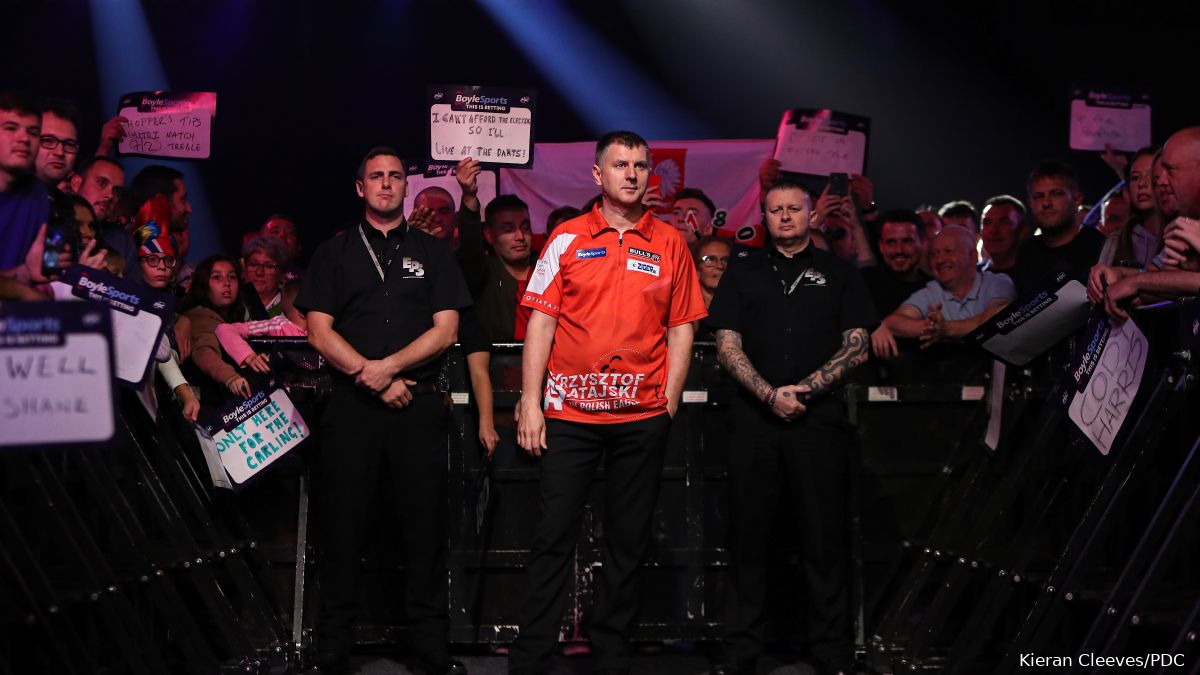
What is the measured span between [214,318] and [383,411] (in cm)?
125

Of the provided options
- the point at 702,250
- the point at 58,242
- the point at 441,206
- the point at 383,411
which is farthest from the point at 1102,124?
the point at 58,242

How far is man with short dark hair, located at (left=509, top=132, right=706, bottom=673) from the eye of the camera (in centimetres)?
436

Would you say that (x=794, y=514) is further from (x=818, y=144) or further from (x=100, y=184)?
(x=100, y=184)

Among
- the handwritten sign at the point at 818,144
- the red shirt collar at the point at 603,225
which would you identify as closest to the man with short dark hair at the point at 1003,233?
the handwritten sign at the point at 818,144

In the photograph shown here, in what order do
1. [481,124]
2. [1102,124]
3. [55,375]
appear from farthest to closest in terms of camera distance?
[1102,124], [481,124], [55,375]

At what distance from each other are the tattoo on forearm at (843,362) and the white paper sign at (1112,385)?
103 centimetres

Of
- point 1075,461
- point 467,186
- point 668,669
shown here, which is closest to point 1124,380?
point 1075,461

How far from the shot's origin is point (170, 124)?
23.1 ft

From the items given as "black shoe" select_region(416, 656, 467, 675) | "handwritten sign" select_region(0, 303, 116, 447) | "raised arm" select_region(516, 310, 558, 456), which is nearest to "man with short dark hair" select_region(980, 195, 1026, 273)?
"raised arm" select_region(516, 310, 558, 456)

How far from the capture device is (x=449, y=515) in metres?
5.24

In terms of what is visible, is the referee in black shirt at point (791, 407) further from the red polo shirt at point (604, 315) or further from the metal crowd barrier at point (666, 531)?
the red polo shirt at point (604, 315)

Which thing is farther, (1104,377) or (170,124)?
(170,124)

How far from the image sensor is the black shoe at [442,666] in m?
4.66

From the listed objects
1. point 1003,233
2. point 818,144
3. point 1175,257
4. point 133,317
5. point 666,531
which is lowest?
point 666,531
